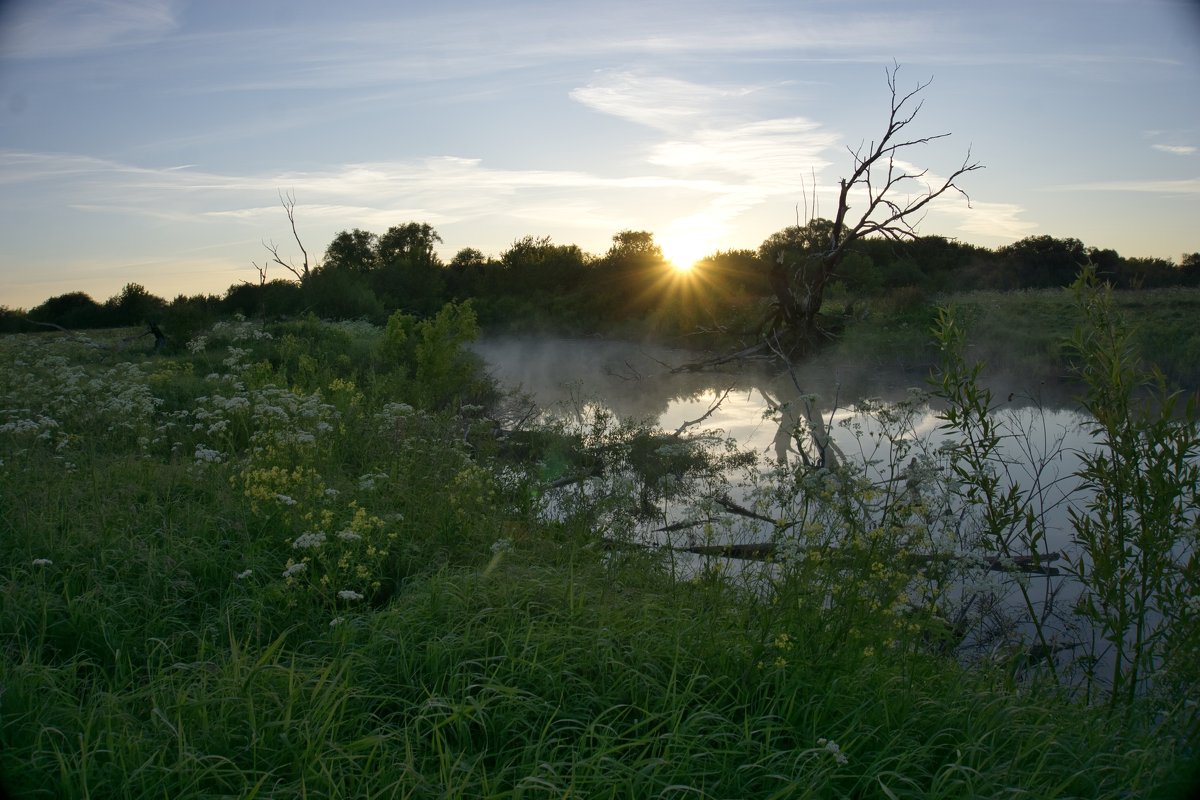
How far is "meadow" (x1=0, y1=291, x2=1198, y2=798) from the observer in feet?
8.38

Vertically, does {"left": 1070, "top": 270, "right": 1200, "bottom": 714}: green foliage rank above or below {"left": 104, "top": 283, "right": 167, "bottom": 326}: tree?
below

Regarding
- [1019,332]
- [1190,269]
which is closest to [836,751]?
[1019,332]

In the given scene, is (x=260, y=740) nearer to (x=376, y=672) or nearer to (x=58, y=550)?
(x=376, y=672)

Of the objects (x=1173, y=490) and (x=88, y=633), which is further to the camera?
(x=88, y=633)

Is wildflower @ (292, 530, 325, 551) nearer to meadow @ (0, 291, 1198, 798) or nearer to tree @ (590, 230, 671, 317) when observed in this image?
meadow @ (0, 291, 1198, 798)

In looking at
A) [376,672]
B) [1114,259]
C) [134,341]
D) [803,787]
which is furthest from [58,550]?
[1114,259]

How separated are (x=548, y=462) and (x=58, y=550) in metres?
5.07

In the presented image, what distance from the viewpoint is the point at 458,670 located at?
3168 mm

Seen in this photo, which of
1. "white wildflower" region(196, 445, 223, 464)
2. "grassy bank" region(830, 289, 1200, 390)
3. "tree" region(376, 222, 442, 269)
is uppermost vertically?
"tree" region(376, 222, 442, 269)

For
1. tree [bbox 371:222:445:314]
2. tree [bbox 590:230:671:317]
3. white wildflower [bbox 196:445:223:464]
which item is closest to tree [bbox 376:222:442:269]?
tree [bbox 371:222:445:314]

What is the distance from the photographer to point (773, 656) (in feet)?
10.4

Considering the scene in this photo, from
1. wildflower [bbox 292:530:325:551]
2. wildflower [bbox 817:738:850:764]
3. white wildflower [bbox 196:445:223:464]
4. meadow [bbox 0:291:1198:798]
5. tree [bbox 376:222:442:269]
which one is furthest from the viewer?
tree [bbox 376:222:442:269]

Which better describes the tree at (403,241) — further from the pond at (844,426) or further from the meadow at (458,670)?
the meadow at (458,670)

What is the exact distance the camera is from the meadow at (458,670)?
255cm
